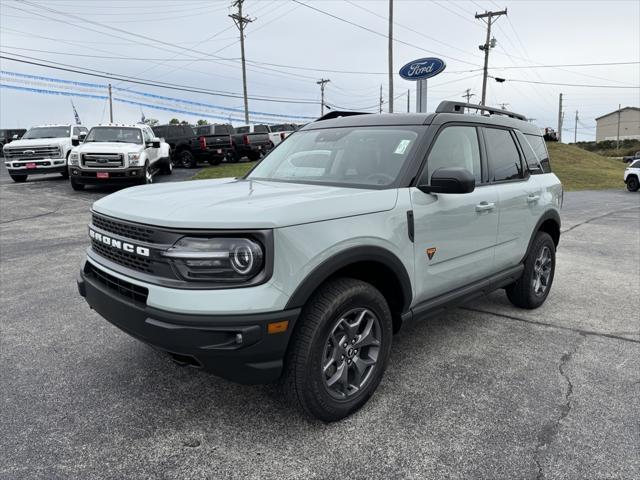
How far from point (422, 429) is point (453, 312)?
217 cm

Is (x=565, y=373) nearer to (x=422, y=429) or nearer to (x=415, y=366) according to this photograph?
(x=415, y=366)

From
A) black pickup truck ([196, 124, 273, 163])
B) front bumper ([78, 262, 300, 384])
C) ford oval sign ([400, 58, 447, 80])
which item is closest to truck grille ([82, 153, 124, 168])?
ford oval sign ([400, 58, 447, 80])

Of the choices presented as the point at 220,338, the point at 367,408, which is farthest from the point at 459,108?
the point at 220,338

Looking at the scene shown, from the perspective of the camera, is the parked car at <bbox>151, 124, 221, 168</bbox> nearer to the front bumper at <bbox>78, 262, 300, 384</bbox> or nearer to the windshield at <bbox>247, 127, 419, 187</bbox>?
the windshield at <bbox>247, 127, 419, 187</bbox>

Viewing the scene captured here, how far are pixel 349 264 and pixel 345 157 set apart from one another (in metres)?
1.16

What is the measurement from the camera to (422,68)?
1538 centimetres

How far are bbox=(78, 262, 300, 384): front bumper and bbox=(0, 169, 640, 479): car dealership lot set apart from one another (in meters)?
0.49

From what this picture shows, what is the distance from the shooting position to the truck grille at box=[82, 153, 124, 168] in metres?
13.4

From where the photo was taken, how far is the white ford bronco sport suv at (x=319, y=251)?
2.29 metres

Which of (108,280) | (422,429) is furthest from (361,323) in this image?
(108,280)

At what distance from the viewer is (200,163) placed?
82.5ft

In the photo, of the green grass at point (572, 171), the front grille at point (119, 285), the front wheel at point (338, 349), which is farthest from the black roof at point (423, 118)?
the green grass at point (572, 171)

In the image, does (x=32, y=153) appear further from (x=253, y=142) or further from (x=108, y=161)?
(x=253, y=142)

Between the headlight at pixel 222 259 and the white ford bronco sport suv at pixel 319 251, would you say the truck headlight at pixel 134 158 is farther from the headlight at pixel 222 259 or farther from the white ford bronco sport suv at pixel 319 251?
the headlight at pixel 222 259
